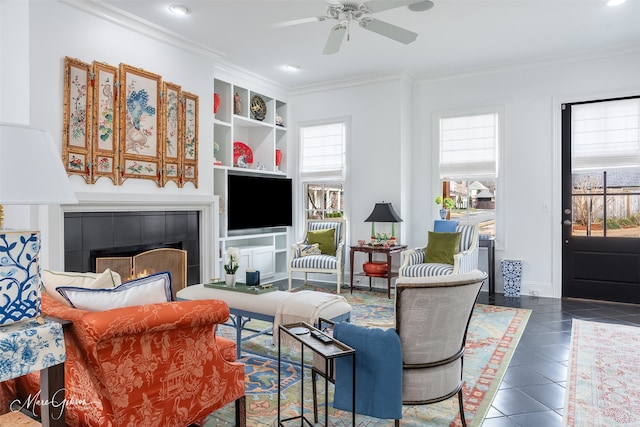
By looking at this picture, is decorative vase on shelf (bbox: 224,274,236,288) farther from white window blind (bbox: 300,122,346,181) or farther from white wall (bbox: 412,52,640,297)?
white wall (bbox: 412,52,640,297)

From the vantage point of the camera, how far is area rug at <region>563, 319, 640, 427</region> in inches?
95.3

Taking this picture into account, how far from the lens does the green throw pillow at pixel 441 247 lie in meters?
5.23

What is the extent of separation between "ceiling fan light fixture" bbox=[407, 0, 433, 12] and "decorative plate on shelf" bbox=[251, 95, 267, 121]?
3.03m

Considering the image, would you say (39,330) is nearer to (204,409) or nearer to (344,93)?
(204,409)

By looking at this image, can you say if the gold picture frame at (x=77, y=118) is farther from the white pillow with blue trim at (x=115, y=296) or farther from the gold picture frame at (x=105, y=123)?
the white pillow with blue trim at (x=115, y=296)

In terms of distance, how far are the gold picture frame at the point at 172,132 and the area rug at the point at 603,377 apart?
13.2ft

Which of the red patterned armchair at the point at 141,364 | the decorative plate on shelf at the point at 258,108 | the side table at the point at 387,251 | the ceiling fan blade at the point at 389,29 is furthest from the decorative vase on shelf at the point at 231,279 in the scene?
the decorative plate on shelf at the point at 258,108

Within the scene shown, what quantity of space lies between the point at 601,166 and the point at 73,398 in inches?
225

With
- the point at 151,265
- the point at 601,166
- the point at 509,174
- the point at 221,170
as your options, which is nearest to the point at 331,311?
the point at 151,265

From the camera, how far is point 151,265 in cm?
455

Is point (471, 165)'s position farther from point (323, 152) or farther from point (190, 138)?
point (190, 138)

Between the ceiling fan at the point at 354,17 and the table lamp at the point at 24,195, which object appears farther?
the ceiling fan at the point at 354,17

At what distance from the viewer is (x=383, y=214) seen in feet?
18.8

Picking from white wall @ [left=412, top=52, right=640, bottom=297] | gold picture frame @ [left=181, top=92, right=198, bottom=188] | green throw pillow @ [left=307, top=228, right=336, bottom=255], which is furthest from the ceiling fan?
green throw pillow @ [left=307, top=228, right=336, bottom=255]
